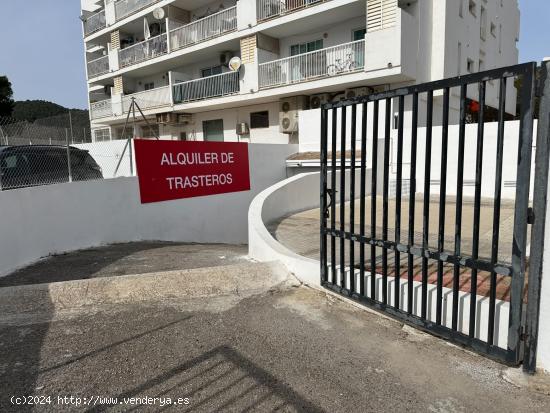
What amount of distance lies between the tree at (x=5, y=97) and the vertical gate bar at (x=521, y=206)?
43742 mm

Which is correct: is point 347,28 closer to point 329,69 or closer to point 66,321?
point 329,69

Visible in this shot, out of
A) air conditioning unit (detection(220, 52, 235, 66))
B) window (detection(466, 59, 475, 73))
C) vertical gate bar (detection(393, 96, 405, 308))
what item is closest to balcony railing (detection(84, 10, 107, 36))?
air conditioning unit (detection(220, 52, 235, 66))

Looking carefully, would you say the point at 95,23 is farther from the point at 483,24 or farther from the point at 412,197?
the point at 412,197

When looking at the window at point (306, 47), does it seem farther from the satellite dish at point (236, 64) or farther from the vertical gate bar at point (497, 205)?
the vertical gate bar at point (497, 205)

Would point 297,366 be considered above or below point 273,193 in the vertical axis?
below

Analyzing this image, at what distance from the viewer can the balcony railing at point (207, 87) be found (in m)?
19.8

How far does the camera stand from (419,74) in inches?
609

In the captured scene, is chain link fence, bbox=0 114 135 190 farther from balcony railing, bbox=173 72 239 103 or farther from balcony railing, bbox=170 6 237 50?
balcony railing, bbox=170 6 237 50

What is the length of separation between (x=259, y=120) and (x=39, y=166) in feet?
46.5

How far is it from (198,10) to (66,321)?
23395 millimetres

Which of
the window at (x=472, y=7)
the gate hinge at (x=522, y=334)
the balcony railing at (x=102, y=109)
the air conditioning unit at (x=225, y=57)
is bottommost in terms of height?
the gate hinge at (x=522, y=334)

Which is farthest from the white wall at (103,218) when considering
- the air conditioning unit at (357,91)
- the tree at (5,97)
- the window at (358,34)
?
the tree at (5,97)

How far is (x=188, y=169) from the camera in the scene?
1077 cm

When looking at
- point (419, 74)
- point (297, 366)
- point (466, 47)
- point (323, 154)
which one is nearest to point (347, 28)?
point (419, 74)
